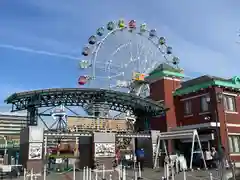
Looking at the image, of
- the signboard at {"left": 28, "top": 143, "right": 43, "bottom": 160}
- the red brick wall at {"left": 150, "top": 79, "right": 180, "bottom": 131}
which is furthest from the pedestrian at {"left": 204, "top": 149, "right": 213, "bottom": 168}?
the signboard at {"left": 28, "top": 143, "right": 43, "bottom": 160}

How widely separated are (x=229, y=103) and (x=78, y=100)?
50.4 ft

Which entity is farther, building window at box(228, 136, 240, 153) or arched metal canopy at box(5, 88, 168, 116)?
building window at box(228, 136, 240, 153)

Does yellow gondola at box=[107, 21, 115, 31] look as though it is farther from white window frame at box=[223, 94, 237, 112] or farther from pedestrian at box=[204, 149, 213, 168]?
pedestrian at box=[204, 149, 213, 168]

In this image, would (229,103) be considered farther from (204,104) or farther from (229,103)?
(204,104)

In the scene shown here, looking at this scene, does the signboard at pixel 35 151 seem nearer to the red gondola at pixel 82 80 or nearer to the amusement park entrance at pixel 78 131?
the amusement park entrance at pixel 78 131

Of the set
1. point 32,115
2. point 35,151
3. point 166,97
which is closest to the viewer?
point 35,151

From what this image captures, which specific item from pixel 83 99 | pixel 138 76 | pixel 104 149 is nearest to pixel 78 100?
pixel 83 99

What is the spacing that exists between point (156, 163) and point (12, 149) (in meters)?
46.1

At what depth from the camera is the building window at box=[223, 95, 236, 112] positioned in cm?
3107

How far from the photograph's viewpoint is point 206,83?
30875 millimetres

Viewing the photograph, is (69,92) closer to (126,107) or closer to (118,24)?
(126,107)

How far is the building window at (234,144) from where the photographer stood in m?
29.9

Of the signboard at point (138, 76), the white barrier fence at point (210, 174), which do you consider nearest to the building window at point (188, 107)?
the white barrier fence at point (210, 174)

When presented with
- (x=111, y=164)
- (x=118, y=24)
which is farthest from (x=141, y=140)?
(x=118, y=24)
